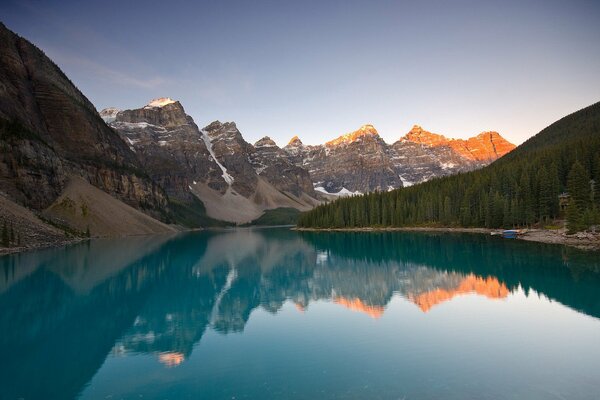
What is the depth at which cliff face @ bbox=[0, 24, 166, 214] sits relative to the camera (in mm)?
121688

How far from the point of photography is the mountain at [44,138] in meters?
122

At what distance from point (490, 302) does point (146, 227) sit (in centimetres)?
15715

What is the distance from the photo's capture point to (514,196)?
329 feet

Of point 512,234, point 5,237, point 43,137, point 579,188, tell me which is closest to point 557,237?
point 579,188

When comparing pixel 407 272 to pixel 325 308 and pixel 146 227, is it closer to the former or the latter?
pixel 325 308

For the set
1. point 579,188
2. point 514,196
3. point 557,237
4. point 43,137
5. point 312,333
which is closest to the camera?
point 312,333

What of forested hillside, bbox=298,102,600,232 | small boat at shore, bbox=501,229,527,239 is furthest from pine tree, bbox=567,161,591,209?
small boat at shore, bbox=501,229,527,239

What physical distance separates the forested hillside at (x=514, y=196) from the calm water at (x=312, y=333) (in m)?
40.6

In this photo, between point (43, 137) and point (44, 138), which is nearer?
point (44, 138)

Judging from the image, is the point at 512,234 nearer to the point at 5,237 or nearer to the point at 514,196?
the point at 514,196

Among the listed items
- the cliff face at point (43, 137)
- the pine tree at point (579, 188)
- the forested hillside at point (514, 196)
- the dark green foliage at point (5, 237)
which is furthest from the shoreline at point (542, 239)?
the cliff face at point (43, 137)

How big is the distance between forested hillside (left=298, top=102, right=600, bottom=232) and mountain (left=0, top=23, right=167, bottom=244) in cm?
9708

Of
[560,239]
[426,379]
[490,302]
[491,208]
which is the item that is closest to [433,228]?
[491,208]

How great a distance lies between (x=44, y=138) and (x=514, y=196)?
163 m
